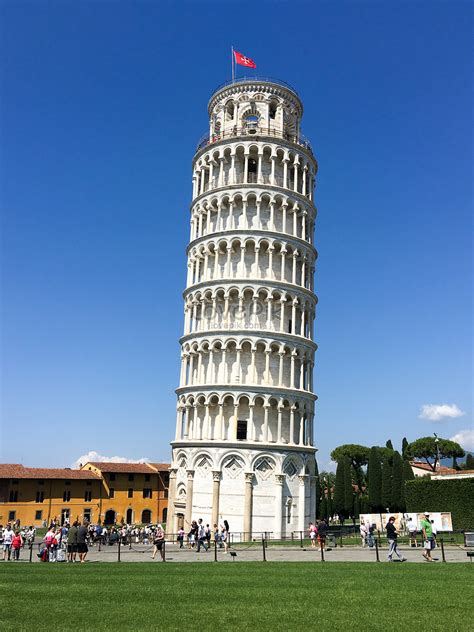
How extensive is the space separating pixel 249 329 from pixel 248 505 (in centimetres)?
1451

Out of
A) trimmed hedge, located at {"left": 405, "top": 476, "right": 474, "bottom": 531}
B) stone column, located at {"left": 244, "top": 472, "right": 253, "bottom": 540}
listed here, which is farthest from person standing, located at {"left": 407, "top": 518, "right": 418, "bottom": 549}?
stone column, located at {"left": 244, "top": 472, "right": 253, "bottom": 540}

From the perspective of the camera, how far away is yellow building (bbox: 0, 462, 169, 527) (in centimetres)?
7981

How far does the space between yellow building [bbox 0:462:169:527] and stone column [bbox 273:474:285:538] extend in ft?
142

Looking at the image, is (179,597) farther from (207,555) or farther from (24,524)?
(24,524)

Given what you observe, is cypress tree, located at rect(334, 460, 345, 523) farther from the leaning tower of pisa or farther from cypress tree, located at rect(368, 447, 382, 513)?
the leaning tower of pisa

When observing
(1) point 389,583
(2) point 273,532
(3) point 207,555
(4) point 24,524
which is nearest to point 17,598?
(1) point 389,583

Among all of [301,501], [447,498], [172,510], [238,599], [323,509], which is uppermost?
[447,498]

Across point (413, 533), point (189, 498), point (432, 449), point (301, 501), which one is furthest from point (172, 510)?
point (432, 449)

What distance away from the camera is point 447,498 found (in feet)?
167

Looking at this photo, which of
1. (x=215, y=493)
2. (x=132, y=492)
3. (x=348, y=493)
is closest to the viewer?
(x=215, y=493)

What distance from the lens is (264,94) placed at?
5744 centimetres

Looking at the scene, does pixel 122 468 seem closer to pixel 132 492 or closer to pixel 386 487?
pixel 132 492

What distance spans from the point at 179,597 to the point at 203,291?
126ft

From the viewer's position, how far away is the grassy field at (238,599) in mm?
11922
